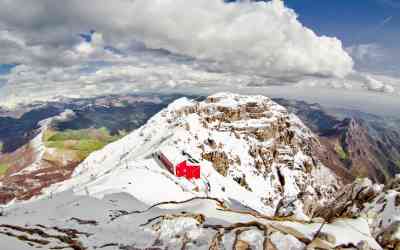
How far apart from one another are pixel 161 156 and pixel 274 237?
459 ft

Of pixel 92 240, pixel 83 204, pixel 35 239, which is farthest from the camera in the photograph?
pixel 83 204

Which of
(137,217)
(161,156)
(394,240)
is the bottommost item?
(161,156)

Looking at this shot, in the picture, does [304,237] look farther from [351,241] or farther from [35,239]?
[35,239]

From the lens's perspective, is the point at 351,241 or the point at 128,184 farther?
the point at 128,184

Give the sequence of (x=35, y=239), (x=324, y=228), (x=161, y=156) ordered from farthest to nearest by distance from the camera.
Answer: (x=161, y=156) → (x=35, y=239) → (x=324, y=228)

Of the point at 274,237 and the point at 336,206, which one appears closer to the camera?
the point at 274,237

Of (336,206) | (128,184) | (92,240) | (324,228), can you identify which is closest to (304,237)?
(324,228)

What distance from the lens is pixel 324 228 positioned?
2725 cm

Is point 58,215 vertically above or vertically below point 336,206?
below

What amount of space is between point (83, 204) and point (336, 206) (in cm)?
4412

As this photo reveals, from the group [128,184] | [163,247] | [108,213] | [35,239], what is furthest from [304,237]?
[128,184]

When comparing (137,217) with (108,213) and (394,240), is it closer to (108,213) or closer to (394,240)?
(108,213)

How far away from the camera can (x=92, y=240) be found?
32562 mm

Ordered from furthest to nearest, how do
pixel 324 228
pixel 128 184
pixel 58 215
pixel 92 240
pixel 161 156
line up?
pixel 161 156 → pixel 128 184 → pixel 58 215 → pixel 92 240 → pixel 324 228
